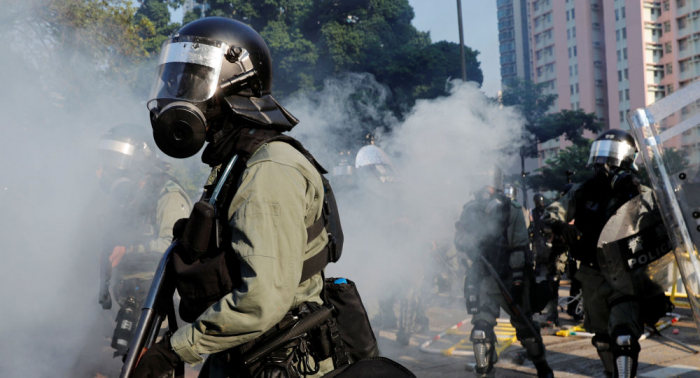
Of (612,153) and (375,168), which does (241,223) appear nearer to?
(612,153)

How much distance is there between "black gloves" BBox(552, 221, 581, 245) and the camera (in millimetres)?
4973

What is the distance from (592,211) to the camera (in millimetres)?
4793

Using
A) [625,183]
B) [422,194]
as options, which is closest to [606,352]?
[625,183]

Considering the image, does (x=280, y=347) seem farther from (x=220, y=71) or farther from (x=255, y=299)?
(x=220, y=71)

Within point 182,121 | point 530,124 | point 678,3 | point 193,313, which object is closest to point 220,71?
point 182,121

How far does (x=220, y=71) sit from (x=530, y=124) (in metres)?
26.7

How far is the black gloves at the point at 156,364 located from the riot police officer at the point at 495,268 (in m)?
3.88

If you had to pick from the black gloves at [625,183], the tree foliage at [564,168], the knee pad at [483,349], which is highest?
the tree foliage at [564,168]

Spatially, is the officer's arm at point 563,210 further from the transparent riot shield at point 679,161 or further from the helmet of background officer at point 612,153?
the transparent riot shield at point 679,161

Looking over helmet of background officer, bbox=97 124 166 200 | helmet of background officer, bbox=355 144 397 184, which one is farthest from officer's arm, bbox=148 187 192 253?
helmet of background officer, bbox=355 144 397 184

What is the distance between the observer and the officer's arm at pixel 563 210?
5.02 meters

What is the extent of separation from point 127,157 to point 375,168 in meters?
3.72

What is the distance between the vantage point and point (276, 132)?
2080 mm

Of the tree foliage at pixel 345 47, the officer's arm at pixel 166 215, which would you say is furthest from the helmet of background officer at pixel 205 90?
the tree foliage at pixel 345 47
